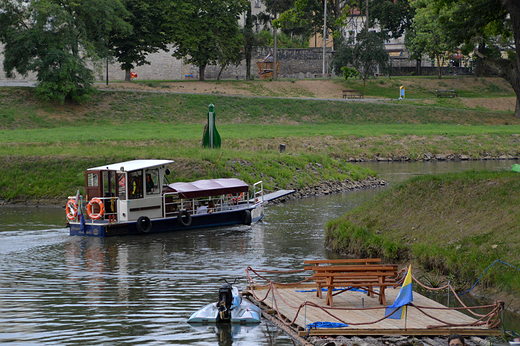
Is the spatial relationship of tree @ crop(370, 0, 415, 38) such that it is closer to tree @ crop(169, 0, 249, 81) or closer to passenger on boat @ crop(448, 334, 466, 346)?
tree @ crop(169, 0, 249, 81)

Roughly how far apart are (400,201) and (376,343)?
10.7 meters

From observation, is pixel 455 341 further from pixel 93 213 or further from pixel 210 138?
pixel 210 138

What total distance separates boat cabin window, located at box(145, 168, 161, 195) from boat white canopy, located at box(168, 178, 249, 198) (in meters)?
0.94

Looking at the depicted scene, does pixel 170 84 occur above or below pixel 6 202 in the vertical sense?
above

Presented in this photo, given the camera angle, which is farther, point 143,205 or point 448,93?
point 448,93

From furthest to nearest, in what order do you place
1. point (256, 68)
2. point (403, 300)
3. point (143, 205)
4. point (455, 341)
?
point (256, 68) → point (143, 205) → point (403, 300) → point (455, 341)

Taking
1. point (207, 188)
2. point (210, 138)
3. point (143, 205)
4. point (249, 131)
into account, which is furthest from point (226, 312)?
point (249, 131)

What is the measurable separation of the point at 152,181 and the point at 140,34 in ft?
178

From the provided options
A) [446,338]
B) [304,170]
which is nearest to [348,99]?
[304,170]

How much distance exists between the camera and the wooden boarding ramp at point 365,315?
12.2 meters

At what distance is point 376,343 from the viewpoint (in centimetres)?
1170

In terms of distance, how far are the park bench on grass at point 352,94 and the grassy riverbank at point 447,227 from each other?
58046mm

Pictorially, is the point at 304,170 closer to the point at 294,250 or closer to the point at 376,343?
the point at 294,250

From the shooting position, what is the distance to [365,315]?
13.2 meters
